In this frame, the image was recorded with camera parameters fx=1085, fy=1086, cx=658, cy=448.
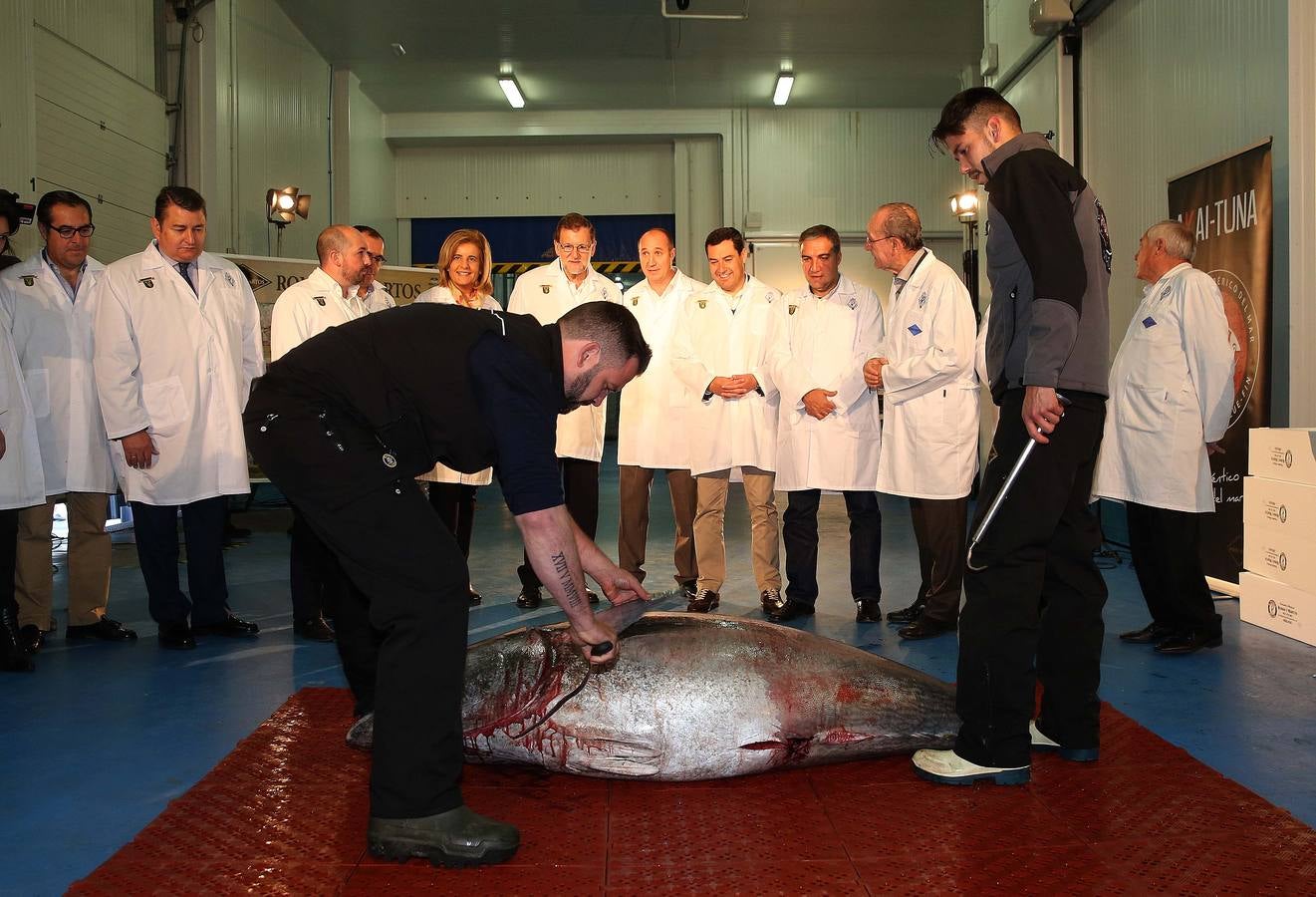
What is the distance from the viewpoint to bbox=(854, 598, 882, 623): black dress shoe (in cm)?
553

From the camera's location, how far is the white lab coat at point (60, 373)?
5211 millimetres

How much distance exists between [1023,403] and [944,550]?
2.39 metres

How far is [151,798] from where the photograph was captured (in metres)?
3.12

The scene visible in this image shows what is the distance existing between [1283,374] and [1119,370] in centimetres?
151

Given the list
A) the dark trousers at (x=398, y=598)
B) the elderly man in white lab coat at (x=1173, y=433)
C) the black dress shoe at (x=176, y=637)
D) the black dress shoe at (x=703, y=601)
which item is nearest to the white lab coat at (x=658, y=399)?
the black dress shoe at (x=703, y=601)

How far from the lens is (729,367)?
19.8ft

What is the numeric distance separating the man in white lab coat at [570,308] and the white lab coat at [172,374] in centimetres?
154

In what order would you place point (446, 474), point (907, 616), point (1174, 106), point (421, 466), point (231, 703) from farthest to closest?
point (1174, 106)
point (446, 474)
point (907, 616)
point (231, 703)
point (421, 466)

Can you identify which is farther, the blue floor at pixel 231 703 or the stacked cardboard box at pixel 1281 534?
the stacked cardboard box at pixel 1281 534

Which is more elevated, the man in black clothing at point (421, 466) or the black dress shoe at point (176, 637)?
the man in black clothing at point (421, 466)

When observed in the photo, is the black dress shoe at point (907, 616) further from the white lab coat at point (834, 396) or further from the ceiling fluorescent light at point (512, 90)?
the ceiling fluorescent light at point (512, 90)

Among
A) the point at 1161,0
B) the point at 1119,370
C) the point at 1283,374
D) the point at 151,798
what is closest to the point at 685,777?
the point at 151,798

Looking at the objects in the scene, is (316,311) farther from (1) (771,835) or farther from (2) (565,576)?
(1) (771,835)

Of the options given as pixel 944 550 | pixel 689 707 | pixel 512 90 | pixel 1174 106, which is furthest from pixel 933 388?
pixel 512 90
